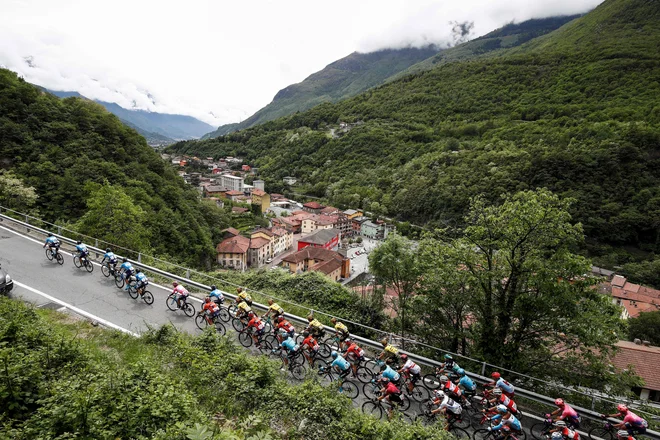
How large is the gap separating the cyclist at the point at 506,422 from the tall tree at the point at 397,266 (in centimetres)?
731

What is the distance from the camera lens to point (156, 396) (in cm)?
471

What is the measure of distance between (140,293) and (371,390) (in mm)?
9303

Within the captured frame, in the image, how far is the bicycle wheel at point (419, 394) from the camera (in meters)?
8.81

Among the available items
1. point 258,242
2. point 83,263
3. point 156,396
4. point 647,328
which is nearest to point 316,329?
point 156,396

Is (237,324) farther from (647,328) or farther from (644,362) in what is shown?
(647,328)

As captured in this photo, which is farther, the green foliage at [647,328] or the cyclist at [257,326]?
the green foliage at [647,328]

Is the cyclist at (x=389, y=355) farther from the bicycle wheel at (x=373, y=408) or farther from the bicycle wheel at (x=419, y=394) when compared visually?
the bicycle wheel at (x=373, y=408)

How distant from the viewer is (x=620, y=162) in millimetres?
68062

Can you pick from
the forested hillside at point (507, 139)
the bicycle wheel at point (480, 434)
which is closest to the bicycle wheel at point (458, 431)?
the bicycle wheel at point (480, 434)

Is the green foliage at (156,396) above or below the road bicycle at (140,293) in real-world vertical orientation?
above

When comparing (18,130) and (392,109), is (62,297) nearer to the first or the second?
(18,130)

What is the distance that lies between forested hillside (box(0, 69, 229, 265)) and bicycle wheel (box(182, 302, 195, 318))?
10551mm

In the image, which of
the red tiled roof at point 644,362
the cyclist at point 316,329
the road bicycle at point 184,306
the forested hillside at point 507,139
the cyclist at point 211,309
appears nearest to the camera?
the cyclist at point 316,329

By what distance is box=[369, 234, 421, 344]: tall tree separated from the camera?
50.6 feet
